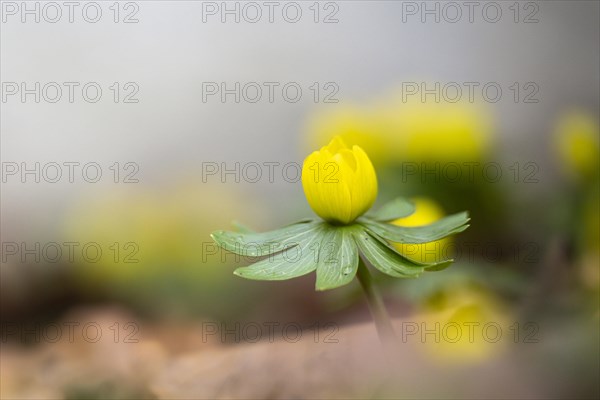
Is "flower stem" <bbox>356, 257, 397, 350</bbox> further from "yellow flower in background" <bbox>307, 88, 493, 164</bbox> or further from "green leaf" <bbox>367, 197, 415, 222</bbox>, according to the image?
"yellow flower in background" <bbox>307, 88, 493, 164</bbox>

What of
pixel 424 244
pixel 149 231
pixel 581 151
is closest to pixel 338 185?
pixel 424 244

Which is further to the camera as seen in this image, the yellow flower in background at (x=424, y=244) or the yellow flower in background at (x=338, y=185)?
the yellow flower in background at (x=424, y=244)

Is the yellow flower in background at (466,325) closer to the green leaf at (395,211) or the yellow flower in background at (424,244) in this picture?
the yellow flower in background at (424,244)

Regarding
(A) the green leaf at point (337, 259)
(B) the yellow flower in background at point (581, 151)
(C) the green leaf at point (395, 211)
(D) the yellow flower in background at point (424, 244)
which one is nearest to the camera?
(A) the green leaf at point (337, 259)

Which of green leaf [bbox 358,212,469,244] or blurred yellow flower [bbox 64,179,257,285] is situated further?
blurred yellow flower [bbox 64,179,257,285]

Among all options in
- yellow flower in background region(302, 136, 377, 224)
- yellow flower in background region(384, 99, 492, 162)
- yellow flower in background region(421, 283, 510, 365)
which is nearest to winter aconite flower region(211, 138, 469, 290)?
yellow flower in background region(302, 136, 377, 224)

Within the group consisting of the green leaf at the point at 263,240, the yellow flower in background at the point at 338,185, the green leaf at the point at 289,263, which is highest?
the yellow flower in background at the point at 338,185

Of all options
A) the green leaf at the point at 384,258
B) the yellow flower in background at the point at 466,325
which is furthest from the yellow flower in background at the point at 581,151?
the green leaf at the point at 384,258
